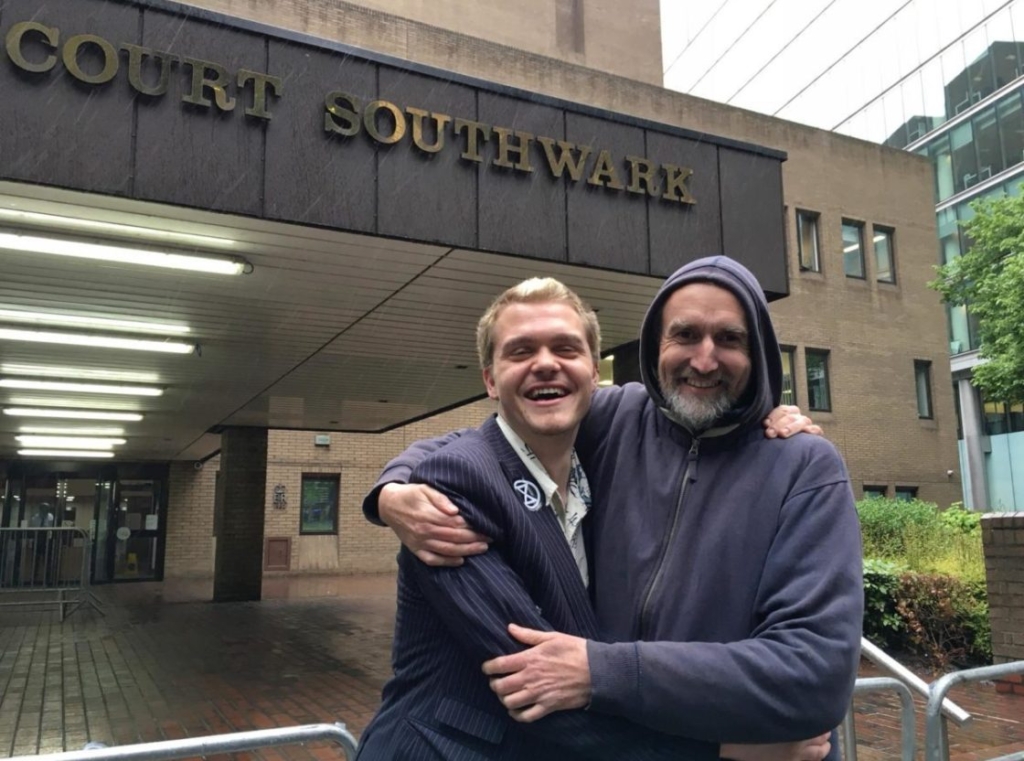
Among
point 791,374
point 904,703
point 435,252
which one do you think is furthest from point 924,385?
point 904,703

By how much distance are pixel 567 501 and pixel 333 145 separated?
4.69 metres

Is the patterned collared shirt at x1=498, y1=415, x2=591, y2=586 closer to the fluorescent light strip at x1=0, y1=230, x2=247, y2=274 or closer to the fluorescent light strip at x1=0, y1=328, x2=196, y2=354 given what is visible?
the fluorescent light strip at x1=0, y1=230, x2=247, y2=274

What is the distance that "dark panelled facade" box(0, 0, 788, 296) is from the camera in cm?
514

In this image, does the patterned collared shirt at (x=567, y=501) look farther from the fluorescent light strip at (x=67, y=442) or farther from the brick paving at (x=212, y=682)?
the fluorescent light strip at (x=67, y=442)

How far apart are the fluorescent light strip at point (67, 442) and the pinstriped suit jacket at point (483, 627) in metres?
18.2

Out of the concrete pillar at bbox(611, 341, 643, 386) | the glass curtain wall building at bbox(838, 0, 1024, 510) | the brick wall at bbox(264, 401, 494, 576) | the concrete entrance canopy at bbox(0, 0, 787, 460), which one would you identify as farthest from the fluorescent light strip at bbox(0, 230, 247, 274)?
the glass curtain wall building at bbox(838, 0, 1024, 510)

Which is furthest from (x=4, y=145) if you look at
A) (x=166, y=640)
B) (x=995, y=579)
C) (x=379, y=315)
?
(x=995, y=579)

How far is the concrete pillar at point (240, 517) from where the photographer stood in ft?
51.2

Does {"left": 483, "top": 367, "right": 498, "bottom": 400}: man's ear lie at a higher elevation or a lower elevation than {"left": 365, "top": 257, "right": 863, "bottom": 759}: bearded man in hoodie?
higher

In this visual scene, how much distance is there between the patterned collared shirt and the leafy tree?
24642 mm

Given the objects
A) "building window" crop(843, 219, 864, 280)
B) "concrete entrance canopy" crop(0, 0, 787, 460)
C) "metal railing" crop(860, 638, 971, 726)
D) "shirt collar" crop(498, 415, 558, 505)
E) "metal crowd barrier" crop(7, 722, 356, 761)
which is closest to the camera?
"shirt collar" crop(498, 415, 558, 505)

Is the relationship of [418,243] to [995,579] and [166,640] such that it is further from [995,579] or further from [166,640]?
[166,640]

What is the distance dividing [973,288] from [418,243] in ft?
75.8

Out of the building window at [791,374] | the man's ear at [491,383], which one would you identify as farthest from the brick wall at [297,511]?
the man's ear at [491,383]
